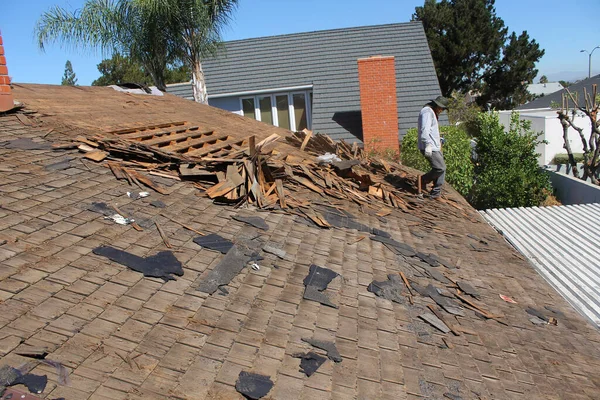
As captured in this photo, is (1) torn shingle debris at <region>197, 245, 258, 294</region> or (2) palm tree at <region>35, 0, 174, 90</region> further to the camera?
(2) palm tree at <region>35, 0, 174, 90</region>

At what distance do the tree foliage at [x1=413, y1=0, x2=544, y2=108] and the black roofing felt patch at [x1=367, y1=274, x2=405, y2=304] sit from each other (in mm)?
38051

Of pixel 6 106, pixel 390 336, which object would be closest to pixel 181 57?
pixel 6 106

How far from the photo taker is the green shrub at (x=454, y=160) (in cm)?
1767

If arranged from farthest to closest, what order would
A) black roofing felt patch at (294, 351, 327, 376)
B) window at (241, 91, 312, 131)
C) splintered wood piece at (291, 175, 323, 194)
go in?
1. window at (241, 91, 312, 131)
2. splintered wood piece at (291, 175, 323, 194)
3. black roofing felt patch at (294, 351, 327, 376)

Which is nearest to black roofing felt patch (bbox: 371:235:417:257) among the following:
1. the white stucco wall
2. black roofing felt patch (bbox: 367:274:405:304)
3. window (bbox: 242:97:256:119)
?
black roofing felt patch (bbox: 367:274:405:304)

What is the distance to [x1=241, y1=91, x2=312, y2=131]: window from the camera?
2378 cm

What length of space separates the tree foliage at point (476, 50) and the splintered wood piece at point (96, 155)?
37762 millimetres

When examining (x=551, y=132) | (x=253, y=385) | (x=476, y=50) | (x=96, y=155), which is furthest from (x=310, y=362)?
(x=476, y=50)

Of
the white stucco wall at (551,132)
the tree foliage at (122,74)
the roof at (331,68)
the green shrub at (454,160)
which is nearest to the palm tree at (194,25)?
the roof at (331,68)

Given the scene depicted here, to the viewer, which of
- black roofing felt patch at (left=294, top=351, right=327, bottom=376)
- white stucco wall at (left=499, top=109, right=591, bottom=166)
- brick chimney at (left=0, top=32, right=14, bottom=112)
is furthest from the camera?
white stucco wall at (left=499, top=109, right=591, bottom=166)

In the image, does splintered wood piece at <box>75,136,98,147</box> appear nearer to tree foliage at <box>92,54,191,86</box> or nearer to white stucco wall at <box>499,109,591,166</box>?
white stucco wall at <box>499,109,591,166</box>

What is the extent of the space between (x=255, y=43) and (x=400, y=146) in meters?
11.0

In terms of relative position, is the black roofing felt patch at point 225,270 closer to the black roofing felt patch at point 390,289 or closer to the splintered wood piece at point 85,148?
the black roofing felt patch at point 390,289

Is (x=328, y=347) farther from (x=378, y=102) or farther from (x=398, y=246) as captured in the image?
(x=378, y=102)
